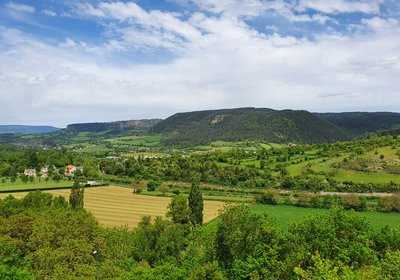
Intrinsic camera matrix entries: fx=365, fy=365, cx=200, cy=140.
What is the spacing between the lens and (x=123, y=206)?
82188mm

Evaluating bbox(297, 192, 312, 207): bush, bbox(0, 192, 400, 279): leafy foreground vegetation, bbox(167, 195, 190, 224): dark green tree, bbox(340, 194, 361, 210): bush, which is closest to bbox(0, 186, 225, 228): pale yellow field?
bbox(167, 195, 190, 224): dark green tree

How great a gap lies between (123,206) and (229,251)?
5503 centimetres

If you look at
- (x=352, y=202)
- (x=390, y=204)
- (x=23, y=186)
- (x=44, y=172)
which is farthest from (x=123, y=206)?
(x=44, y=172)

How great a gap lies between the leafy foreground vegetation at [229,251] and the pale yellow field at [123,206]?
77.4ft

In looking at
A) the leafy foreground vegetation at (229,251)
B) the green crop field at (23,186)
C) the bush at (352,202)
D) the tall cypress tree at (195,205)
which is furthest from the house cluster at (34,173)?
the bush at (352,202)

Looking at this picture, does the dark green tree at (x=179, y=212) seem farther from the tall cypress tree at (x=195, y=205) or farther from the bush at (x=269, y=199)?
the bush at (x=269, y=199)

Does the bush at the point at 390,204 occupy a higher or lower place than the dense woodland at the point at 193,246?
lower

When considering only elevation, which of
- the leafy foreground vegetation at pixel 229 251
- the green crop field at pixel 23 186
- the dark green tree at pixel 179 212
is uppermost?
the leafy foreground vegetation at pixel 229 251

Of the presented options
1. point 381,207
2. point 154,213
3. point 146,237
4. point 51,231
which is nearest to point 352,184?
point 381,207

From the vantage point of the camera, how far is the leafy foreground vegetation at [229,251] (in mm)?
26625

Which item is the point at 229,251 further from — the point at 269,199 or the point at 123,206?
the point at 269,199

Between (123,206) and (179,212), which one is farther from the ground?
(179,212)

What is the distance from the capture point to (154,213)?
245ft

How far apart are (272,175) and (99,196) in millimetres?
56084
